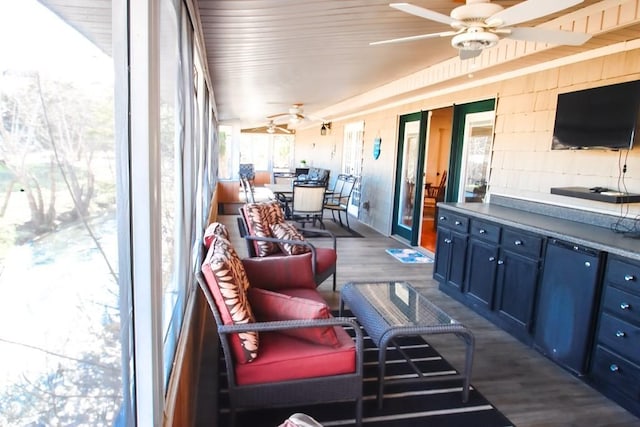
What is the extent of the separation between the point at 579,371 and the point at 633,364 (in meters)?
0.42

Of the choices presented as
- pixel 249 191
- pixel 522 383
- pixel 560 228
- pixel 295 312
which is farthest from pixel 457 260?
pixel 249 191

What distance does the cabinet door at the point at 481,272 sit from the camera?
3.73 m

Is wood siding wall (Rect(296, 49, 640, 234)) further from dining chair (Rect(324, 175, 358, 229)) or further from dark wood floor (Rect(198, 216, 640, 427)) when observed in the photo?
dining chair (Rect(324, 175, 358, 229))

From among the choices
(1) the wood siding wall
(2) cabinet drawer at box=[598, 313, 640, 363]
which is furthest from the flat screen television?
(2) cabinet drawer at box=[598, 313, 640, 363]

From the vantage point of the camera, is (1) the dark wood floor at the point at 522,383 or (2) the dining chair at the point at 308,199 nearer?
(1) the dark wood floor at the point at 522,383

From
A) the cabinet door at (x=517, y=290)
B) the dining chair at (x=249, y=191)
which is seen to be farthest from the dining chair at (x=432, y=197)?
the cabinet door at (x=517, y=290)

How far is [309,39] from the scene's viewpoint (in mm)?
3424

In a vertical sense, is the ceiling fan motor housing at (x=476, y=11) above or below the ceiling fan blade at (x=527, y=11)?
above

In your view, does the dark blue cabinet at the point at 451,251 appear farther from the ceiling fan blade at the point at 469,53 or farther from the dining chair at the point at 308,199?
the dining chair at the point at 308,199

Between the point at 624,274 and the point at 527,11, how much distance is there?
164cm

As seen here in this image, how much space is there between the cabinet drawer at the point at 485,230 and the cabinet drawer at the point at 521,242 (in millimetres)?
85

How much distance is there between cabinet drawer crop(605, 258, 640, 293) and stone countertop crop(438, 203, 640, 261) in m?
0.06

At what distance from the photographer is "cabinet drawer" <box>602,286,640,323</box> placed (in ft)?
8.07

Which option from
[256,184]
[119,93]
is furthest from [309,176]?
[119,93]
